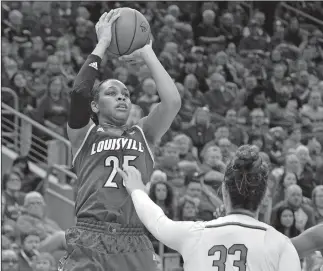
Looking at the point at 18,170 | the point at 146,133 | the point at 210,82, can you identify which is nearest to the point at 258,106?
the point at 210,82

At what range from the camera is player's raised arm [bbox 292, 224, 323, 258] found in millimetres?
5027

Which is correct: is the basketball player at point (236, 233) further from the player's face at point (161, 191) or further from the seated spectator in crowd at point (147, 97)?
the seated spectator in crowd at point (147, 97)

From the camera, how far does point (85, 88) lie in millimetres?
6465

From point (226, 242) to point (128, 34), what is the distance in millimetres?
2144

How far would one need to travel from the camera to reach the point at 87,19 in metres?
17.8

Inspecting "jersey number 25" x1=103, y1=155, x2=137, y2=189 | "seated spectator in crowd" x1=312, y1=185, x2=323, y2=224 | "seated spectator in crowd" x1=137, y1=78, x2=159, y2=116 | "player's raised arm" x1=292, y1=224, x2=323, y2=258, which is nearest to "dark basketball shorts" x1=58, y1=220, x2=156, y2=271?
"jersey number 25" x1=103, y1=155, x2=137, y2=189

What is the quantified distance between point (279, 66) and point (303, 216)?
5883mm

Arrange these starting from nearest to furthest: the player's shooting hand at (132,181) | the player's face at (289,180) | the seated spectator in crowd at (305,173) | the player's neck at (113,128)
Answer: the player's shooting hand at (132,181)
the player's neck at (113,128)
the player's face at (289,180)
the seated spectator in crowd at (305,173)

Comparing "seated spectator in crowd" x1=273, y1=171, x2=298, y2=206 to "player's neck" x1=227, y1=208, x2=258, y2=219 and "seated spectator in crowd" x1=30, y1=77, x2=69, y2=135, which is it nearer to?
"seated spectator in crowd" x1=30, y1=77, x2=69, y2=135

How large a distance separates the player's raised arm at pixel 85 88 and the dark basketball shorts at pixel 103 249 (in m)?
0.52

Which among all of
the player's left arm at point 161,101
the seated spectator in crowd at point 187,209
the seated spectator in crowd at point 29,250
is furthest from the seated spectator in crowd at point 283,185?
the player's left arm at point 161,101

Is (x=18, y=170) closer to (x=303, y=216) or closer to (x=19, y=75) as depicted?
(x=19, y=75)

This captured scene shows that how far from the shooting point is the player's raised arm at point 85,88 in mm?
6484

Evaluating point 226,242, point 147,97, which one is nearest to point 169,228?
point 226,242
